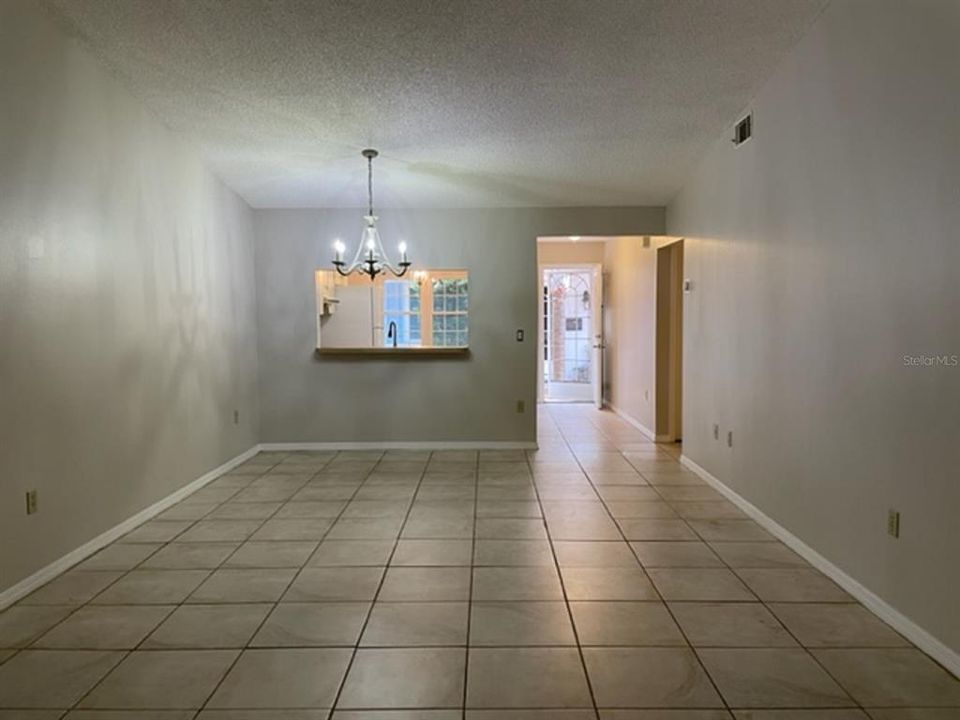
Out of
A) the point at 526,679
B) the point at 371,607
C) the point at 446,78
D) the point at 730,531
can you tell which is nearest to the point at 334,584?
the point at 371,607

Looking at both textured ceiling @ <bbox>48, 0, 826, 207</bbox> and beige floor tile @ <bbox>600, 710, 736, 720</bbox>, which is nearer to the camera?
beige floor tile @ <bbox>600, 710, 736, 720</bbox>

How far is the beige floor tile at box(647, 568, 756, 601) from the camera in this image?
2471mm

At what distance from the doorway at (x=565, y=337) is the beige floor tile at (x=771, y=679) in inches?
278

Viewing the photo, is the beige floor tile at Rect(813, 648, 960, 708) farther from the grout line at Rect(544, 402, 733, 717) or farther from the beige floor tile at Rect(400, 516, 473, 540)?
the beige floor tile at Rect(400, 516, 473, 540)

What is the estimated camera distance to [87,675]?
193 centimetres

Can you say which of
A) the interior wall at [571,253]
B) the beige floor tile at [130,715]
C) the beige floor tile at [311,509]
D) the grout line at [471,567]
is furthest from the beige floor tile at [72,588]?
the interior wall at [571,253]

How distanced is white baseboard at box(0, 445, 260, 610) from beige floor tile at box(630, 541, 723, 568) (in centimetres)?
277

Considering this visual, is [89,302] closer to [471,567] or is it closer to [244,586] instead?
[244,586]

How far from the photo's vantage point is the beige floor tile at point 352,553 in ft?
9.34

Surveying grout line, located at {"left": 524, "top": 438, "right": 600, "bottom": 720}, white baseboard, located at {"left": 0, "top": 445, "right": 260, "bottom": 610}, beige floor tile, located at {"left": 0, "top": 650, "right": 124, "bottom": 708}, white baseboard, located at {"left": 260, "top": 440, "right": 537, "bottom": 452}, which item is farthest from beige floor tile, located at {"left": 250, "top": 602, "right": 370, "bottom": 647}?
white baseboard, located at {"left": 260, "top": 440, "right": 537, "bottom": 452}

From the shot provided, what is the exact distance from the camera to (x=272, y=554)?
2.97 m

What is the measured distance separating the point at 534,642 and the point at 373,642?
1.93 ft

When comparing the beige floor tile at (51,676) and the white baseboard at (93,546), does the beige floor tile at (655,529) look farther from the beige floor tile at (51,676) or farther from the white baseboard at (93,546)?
the white baseboard at (93,546)

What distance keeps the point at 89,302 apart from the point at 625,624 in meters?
2.99
